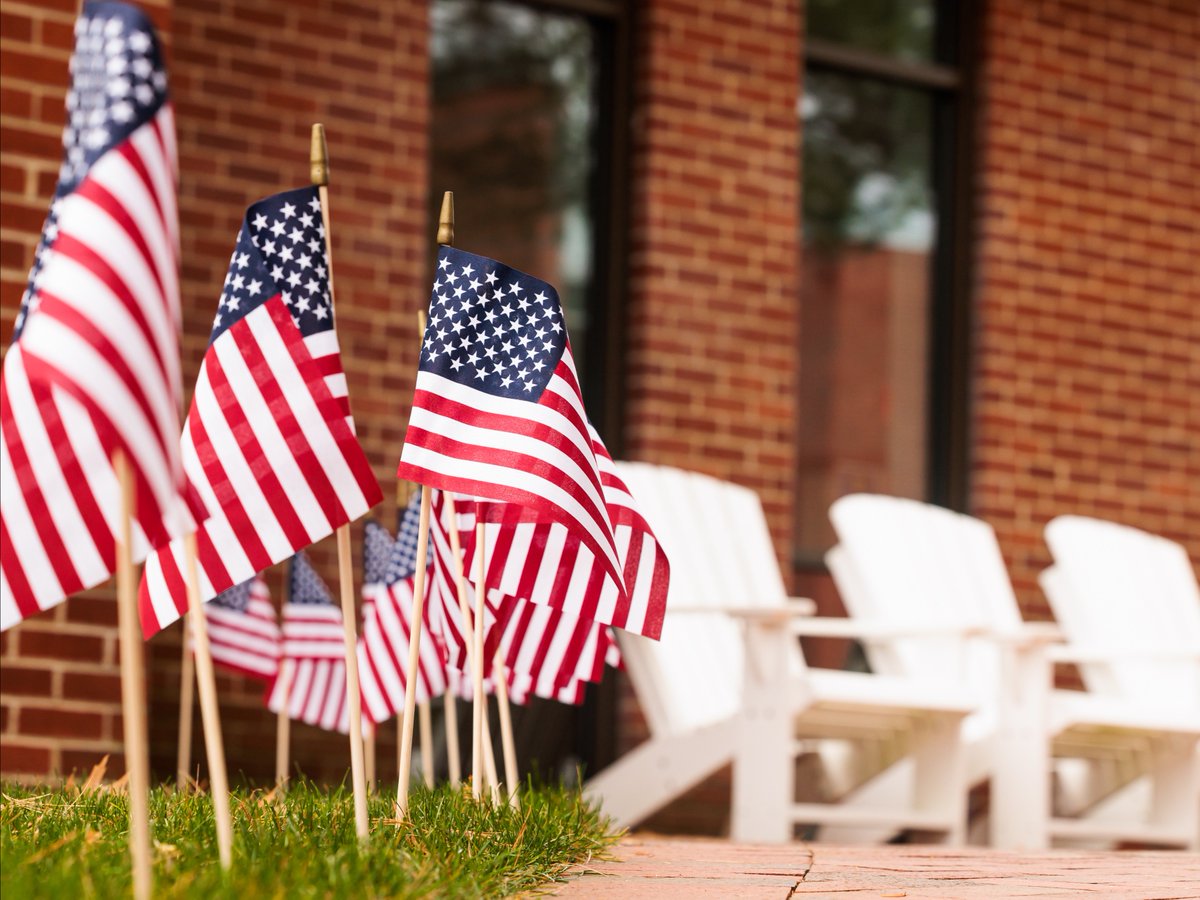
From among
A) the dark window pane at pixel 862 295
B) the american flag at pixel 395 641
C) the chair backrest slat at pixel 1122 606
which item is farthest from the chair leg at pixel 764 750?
the dark window pane at pixel 862 295

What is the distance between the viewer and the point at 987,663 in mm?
6488

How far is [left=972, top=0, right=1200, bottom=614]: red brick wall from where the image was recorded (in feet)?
25.2

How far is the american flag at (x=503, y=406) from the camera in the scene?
325 cm

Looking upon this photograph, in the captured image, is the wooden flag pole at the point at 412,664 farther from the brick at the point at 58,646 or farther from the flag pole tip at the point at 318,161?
the brick at the point at 58,646

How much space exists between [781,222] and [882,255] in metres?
0.69

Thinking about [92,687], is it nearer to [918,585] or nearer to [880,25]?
[918,585]

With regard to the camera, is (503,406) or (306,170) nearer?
(503,406)

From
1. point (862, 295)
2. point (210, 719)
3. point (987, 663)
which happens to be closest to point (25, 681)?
point (210, 719)

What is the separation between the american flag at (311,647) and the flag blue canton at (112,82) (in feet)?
8.82

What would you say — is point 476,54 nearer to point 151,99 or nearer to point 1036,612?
point 1036,612

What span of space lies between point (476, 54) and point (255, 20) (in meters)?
0.92

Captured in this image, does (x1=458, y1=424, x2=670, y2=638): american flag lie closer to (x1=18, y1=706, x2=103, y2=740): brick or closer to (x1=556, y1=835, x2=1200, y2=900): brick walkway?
(x1=556, y1=835, x2=1200, y2=900): brick walkway

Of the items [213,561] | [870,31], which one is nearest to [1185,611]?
[870,31]

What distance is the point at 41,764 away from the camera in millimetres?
4418
